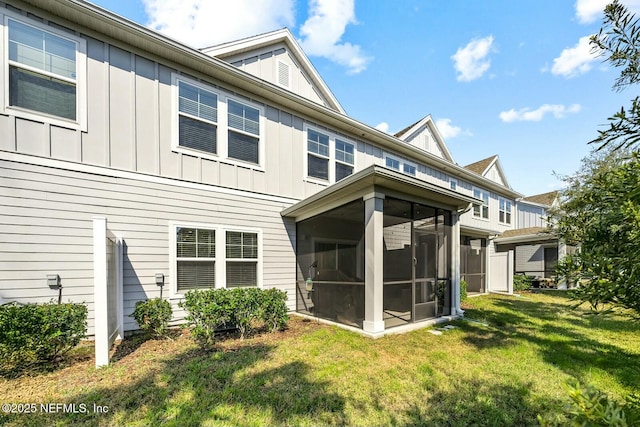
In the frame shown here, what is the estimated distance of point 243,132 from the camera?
7324 mm

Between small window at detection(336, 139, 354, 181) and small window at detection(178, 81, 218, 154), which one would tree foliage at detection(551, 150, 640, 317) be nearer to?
small window at detection(178, 81, 218, 154)

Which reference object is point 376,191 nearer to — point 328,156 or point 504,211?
point 328,156

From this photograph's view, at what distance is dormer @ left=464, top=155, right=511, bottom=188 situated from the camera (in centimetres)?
1728

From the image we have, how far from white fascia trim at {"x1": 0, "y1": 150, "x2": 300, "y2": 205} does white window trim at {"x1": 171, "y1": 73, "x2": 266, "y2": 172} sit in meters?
0.67

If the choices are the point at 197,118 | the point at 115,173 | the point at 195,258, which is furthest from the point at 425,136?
the point at 115,173

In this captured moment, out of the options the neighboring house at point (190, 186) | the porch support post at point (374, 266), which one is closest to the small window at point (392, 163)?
the neighboring house at point (190, 186)

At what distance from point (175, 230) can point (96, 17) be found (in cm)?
415

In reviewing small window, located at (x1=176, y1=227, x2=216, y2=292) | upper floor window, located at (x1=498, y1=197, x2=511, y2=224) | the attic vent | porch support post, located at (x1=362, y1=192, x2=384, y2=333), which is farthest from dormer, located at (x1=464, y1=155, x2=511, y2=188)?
small window, located at (x1=176, y1=227, x2=216, y2=292)

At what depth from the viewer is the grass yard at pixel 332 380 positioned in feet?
9.91

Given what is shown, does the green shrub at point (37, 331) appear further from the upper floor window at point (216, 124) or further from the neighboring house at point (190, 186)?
the upper floor window at point (216, 124)

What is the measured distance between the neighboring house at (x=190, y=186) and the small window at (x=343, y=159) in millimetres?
192

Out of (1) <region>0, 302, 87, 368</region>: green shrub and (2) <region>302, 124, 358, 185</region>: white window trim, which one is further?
(2) <region>302, 124, 358, 185</region>: white window trim

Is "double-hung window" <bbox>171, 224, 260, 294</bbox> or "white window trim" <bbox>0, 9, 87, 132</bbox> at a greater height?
"white window trim" <bbox>0, 9, 87, 132</bbox>

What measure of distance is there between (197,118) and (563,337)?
29.8ft
